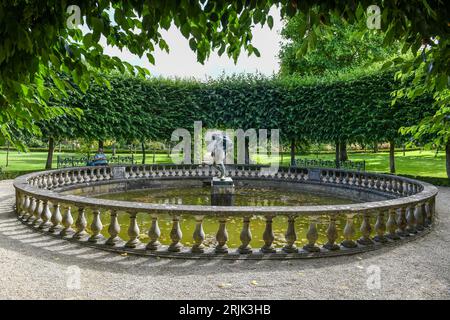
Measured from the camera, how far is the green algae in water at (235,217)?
9625 millimetres

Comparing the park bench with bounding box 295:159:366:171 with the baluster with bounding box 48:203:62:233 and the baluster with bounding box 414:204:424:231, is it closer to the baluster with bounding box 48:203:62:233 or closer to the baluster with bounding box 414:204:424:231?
the baluster with bounding box 414:204:424:231

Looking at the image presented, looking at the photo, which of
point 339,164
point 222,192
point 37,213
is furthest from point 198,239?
point 339,164


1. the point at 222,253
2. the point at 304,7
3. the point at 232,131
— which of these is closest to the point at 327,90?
the point at 232,131

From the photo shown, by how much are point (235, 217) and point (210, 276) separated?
4.48 m

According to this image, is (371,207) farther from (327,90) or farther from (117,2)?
(327,90)

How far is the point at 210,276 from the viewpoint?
6.14m

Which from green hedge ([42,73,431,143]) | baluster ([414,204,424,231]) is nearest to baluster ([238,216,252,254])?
baluster ([414,204,424,231])

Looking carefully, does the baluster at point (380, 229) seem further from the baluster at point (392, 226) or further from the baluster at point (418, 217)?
the baluster at point (418, 217)

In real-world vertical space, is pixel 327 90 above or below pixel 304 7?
A: above

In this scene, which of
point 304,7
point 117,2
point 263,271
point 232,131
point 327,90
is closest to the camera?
point 304,7

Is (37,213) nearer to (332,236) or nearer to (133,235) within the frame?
(133,235)

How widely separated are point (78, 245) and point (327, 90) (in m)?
19.7

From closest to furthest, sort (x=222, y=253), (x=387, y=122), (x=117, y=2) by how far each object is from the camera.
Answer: (x=117, y=2) → (x=222, y=253) → (x=387, y=122)
